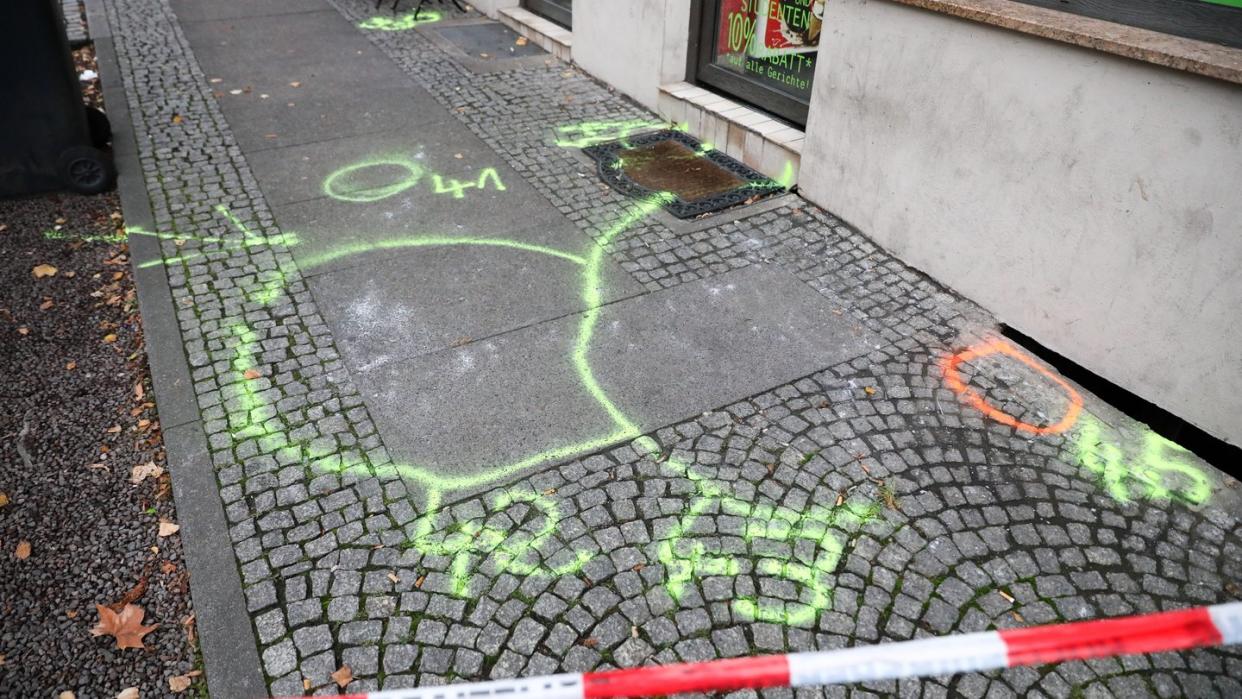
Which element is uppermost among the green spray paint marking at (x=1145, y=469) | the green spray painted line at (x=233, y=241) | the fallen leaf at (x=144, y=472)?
the green spray painted line at (x=233, y=241)

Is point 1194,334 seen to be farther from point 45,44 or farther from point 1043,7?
point 45,44

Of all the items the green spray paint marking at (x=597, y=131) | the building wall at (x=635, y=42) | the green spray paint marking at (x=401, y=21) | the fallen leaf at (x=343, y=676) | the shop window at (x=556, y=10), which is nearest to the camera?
the fallen leaf at (x=343, y=676)

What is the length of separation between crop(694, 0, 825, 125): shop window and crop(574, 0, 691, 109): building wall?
207mm

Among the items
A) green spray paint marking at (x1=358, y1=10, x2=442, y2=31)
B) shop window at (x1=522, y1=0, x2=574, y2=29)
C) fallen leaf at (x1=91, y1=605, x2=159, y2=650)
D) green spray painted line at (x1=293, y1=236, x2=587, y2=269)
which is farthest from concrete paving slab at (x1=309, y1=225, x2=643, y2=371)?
green spray paint marking at (x1=358, y1=10, x2=442, y2=31)

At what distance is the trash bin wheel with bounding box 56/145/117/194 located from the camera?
587 cm

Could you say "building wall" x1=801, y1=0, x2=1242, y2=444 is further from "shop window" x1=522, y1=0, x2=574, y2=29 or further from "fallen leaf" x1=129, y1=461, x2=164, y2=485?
"shop window" x1=522, y1=0, x2=574, y2=29

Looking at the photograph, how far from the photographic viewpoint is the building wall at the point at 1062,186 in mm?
3688

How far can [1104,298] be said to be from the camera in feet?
13.6

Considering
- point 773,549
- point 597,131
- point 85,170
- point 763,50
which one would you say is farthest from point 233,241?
point 763,50

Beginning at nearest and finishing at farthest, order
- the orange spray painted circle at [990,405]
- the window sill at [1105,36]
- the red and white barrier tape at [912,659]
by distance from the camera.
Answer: the red and white barrier tape at [912,659] < the window sill at [1105,36] < the orange spray painted circle at [990,405]

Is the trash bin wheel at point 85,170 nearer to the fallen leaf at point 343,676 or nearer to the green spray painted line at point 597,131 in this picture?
the green spray painted line at point 597,131

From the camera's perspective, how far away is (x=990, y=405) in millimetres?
4109

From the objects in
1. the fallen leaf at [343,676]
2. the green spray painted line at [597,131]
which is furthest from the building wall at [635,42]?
Answer: the fallen leaf at [343,676]

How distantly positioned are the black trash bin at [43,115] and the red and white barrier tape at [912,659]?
5.39 metres
